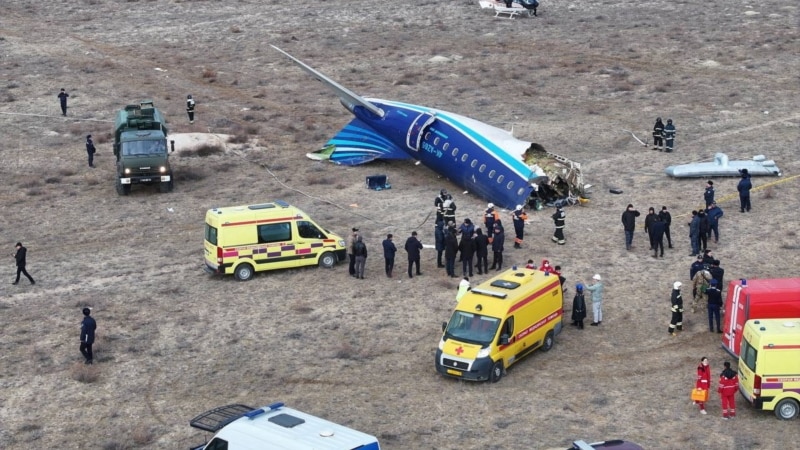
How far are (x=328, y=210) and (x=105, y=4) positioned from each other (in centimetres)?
4072

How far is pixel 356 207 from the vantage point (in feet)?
132

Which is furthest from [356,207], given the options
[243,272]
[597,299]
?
[597,299]

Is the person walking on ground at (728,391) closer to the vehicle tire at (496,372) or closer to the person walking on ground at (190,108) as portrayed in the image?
the vehicle tire at (496,372)

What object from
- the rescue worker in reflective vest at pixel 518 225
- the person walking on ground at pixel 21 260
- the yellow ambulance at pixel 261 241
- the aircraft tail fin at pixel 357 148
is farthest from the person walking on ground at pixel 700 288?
the person walking on ground at pixel 21 260

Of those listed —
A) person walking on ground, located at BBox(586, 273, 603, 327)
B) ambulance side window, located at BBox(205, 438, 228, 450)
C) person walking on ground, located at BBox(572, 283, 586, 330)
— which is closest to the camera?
ambulance side window, located at BBox(205, 438, 228, 450)

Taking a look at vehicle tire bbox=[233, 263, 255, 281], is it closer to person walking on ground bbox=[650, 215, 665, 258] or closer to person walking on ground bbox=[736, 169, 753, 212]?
person walking on ground bbox=[650, 215, 665, 258]

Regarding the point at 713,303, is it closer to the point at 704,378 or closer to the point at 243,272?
the point at 704,378

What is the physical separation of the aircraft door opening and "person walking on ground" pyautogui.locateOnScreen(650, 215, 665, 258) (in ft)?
34.1

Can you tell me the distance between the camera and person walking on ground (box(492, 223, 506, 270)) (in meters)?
33.8

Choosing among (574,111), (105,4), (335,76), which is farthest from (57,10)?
(574,111)

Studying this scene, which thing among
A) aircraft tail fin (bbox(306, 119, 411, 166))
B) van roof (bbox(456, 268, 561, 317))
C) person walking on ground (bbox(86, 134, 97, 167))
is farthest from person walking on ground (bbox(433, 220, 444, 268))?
person walking on ground (bbox(86, 134, 97, 167))

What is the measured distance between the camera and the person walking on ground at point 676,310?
28828 mm

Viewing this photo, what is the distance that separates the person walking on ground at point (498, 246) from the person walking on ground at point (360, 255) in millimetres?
3638

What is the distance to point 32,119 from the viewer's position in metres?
51.8
